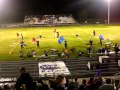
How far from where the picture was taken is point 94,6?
75625mm

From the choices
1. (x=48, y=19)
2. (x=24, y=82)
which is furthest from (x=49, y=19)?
(x=24, y=82)

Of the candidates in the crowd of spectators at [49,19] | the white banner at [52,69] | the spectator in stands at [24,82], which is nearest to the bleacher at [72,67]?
the white banner at [52,69]

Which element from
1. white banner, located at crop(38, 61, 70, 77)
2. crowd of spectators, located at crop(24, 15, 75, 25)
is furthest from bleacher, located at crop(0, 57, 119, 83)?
crowd of spectators, located at crop(24, 15, 75, 25)

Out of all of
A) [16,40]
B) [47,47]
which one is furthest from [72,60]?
[16,40]

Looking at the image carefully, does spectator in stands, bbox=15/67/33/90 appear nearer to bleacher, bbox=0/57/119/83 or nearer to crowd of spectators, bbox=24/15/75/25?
bleacher, bbox=0/57/119/83

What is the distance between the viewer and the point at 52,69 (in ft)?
86.4

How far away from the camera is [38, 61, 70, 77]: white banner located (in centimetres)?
2485

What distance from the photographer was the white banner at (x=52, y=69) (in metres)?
24.9

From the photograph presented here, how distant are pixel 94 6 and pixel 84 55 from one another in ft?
149

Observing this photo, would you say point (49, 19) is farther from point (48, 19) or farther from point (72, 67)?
point (72, 67)

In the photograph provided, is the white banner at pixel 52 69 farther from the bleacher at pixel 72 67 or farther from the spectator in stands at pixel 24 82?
the spectator in stands at pixel 24 82

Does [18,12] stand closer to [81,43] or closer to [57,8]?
[57,8]

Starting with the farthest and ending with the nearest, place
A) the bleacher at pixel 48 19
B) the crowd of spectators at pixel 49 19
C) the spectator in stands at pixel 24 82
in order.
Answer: the crowd of spectators at pixel 49 19 → the bleacher at pixel 48 19 → the spectator in stands at pixel 24 82

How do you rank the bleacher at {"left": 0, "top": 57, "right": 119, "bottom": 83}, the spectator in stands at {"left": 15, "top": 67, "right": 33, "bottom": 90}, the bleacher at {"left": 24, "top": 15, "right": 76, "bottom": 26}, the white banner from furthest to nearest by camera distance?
the bleacher at {"left": 24, "top": 15, "right": 76, "bottom": 26}, the bleacher at {"left": 0, "top": 57, "right": 119, "bottom": 83}, the white banner, the spectator in stands at {"left": 15, "top": 67, "right": 33, "bottom": 90}
